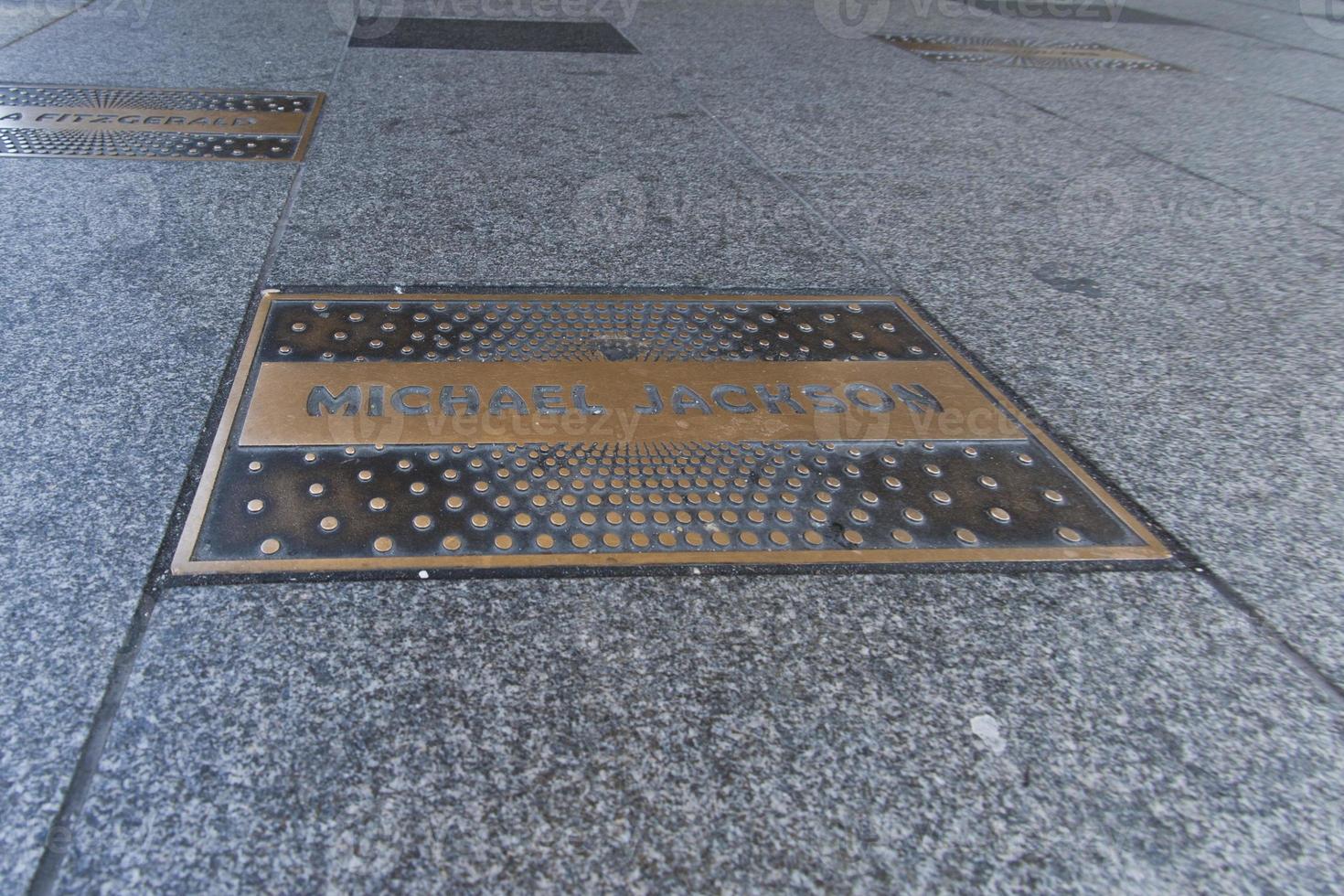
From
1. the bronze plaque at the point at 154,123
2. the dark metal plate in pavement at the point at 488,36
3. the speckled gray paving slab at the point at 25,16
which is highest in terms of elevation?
the dark metal plate in pavement at the point at 488,36

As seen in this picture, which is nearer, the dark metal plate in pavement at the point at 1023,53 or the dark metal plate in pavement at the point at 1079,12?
the dark metal plate in pavement at the point at 1023,53

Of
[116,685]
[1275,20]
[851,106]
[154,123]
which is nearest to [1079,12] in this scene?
[1275,20]

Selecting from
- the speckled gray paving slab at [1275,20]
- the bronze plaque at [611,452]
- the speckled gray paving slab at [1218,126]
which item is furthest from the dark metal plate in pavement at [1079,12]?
the bronze plaque at [611,452]

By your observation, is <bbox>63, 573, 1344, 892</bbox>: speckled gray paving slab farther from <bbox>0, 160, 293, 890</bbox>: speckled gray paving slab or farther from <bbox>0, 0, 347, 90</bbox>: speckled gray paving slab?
<bbox>0, 0, 347, 90</bbox>: speckled gray paving slab

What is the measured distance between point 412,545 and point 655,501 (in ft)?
1.56

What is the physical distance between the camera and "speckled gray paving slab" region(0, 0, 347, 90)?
412 cm

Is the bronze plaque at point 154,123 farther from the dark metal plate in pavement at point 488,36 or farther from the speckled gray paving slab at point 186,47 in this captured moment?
the dark metal plate in pavement at point 488,36

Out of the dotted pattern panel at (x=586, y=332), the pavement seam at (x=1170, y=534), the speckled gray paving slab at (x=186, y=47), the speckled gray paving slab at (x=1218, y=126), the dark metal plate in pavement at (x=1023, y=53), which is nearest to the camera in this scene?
the pavement seam at (x=1170, y=534)

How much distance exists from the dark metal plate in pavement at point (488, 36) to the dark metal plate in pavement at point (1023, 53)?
2063 millimetres

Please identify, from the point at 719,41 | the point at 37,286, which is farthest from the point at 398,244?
the point at 719,41

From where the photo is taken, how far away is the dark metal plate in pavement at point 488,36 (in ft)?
17.0

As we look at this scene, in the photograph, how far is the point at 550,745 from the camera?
1264 millimetres

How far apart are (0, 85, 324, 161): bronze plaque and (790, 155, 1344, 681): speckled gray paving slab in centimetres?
217

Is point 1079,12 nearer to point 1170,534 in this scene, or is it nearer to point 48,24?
point 1170,534
